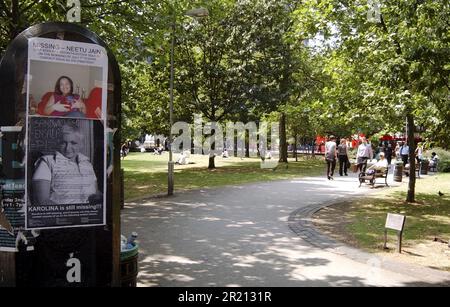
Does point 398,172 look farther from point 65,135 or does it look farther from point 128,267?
point 65,135

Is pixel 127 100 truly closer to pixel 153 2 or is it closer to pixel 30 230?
pixel 153 2

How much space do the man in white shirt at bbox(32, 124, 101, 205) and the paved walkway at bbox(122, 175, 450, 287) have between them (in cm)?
208

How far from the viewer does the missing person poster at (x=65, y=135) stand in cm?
454

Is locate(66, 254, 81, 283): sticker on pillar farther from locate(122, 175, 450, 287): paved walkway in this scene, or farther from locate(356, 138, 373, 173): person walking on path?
locate(356, 138, 373, 173): person walking on path

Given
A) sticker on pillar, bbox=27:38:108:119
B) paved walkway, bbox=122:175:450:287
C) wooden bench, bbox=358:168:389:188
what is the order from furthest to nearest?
wooden bench, bbox=358:168:389:188 → paved walkway, bbox=122:175:450:287 → sticker on pillar, bbox=27:38:108:119

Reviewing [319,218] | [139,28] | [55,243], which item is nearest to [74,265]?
[55,243]

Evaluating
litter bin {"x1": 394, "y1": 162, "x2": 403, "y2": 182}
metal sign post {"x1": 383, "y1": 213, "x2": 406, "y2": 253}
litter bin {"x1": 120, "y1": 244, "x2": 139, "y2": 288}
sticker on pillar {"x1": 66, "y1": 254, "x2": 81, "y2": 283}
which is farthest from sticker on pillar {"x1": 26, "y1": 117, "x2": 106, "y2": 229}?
litter bin {"x1": 394, "y1": 162, "x2": 403, "y2": 182}

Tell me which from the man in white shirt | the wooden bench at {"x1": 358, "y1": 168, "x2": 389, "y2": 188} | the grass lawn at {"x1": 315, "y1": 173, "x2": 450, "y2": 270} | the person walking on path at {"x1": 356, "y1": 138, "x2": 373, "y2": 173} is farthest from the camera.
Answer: the person walking on path at {"x1": 356, "y1": 138, "x2": 373, "y2": 173}

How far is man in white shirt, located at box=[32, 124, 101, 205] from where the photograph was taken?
4.61 metres

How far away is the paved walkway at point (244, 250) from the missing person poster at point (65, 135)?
2.07 m

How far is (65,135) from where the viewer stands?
4680 mm

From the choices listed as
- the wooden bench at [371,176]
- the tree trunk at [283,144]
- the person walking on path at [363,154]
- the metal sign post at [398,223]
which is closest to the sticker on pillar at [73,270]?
the metal sign post at [398,223]

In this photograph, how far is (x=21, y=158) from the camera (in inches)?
177
